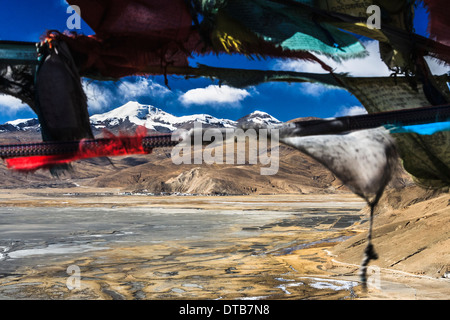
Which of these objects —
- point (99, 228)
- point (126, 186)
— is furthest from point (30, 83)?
point (126, 186)

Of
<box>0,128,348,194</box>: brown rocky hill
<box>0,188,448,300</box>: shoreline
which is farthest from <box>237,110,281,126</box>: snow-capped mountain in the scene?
<box>0,128,348,194</box>: brown rocky hill

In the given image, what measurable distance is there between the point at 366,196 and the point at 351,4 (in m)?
0.61

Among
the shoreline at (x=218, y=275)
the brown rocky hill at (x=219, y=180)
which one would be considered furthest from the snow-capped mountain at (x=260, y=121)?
the brown rocky hill at (x=219, y=180)

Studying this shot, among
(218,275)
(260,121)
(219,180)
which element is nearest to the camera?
(260,121)

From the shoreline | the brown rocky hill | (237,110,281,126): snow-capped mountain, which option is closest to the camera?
(237,110,281,126): snow-capped mountain

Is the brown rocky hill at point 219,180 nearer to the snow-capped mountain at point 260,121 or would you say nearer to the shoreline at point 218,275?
the shoreline at point 218,275

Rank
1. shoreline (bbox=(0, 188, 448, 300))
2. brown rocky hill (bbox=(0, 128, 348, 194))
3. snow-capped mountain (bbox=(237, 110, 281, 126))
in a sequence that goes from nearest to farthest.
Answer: snow-capped mountain (bbox=(237, 110, 281, 126)) < shoreline (bbox=(0, 188, 448, 300)) < brown rocky hill (bbox=(0, 128, 348, 194))

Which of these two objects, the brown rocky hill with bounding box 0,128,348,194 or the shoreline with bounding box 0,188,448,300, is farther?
the brown rocky hill with bounding box 0,128,348,194

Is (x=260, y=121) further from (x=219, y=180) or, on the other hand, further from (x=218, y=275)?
(x=219, y=180)

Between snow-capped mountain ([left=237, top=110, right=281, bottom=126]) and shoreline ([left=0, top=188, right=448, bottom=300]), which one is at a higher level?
snow-capped mountain ([left=237, top=110, right=281, bottom=126])

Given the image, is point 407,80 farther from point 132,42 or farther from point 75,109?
point 75,109

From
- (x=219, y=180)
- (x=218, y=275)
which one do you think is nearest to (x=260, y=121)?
(x=218, y=275)

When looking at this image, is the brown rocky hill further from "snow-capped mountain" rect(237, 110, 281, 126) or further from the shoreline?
"snow-capped mountain" rect(237, 110, 281, 126)

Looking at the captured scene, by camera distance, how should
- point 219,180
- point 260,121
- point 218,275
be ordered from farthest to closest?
1. point 219,180
2. point 218,275
3. point 260,121
